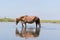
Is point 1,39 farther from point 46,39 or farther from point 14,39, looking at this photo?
point 46,39

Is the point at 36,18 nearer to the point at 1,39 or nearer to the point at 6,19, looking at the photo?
the point at 1,39

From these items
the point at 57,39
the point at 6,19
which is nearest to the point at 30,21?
the point at 57,39

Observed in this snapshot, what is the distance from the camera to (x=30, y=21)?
2738 centimetres

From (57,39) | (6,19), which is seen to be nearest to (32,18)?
Answer: (57,39)

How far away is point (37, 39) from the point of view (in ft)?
48.6

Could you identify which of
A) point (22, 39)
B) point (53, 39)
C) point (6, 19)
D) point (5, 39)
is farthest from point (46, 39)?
point (6, 19)

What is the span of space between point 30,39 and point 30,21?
41.5ft

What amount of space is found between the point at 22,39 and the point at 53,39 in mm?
1773

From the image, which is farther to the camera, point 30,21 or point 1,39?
point 30,21

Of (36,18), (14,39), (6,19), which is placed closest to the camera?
(14,39)

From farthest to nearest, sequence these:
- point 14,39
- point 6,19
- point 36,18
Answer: point 6,19
point 36,18
point 14,39

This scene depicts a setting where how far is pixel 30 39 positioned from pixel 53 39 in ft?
4.34

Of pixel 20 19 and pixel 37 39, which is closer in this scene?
pixel 37 39

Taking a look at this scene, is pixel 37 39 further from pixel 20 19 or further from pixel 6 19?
pixel 6 19
